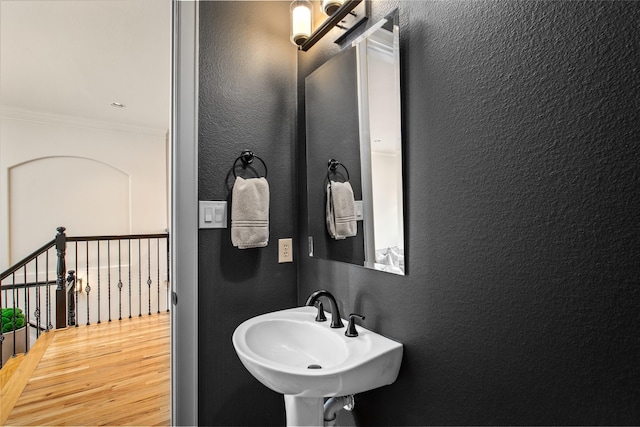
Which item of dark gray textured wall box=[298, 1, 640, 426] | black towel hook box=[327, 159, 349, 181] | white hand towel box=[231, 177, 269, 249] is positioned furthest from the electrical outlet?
dark gray textured wall box=[298, 1, 640, 426]

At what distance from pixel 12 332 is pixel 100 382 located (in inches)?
66.4

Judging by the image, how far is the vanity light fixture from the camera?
1.27m

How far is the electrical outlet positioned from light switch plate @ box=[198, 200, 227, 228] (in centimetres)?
29

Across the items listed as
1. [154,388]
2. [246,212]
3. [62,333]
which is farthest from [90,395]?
[246,212]

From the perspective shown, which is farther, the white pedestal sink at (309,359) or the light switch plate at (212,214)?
the light switch plate at (212,214)

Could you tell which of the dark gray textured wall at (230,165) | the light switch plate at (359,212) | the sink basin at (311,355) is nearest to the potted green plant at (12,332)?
the dark gray textured wall at (230,165)

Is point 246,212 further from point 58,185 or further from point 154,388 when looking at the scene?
point 58,185

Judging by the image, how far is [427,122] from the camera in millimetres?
999

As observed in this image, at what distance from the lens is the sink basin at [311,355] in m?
0.94

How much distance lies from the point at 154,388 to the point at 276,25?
8.26 ft

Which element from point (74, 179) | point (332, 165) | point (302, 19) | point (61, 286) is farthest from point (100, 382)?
point (74, 179)

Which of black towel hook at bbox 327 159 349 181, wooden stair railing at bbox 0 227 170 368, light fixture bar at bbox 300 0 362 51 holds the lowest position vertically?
wooden stair railing at bbox 0 227 170 368

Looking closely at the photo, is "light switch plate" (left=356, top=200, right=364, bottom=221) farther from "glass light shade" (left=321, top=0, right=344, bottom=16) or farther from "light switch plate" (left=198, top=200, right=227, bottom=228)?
"glass light shade" (left=321, top=0, right=344, bottom=16)

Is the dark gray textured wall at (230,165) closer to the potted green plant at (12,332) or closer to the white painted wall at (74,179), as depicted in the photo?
the potted green plant at (12,332)
